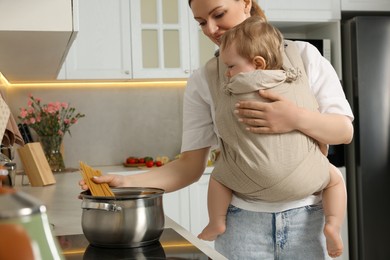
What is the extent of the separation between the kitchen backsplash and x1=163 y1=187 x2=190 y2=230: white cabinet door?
0.61 meters

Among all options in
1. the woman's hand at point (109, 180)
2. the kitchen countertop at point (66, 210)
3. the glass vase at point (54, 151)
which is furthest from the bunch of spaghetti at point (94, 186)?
the glass vase at point (54, 151)

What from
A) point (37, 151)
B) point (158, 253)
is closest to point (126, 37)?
point (37, 151)

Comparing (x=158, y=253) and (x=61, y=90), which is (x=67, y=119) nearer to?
(x=61, y=90)

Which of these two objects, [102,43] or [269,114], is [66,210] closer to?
[269,114]

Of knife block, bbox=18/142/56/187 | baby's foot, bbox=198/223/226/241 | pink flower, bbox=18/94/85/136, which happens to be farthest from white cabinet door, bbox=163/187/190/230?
baby's foot, bbox=198/223/226/241

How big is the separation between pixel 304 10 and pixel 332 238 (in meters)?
2.76

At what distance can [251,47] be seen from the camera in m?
1.50

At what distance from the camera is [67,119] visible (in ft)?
12.7

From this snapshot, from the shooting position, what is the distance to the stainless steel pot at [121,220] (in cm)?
117

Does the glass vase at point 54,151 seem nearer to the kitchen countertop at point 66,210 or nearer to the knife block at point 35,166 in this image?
the kitchen countertop at point 66,210

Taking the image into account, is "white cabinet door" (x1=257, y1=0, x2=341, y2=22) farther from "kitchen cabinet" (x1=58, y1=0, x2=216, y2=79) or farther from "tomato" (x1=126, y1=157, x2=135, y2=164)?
"tomato" (x1=126, y1=157, x2=135, y2=164)

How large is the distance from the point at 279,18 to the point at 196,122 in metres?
2.44

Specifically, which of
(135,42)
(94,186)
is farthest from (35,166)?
(135,42)

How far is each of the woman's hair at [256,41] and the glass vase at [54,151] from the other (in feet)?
7.44
